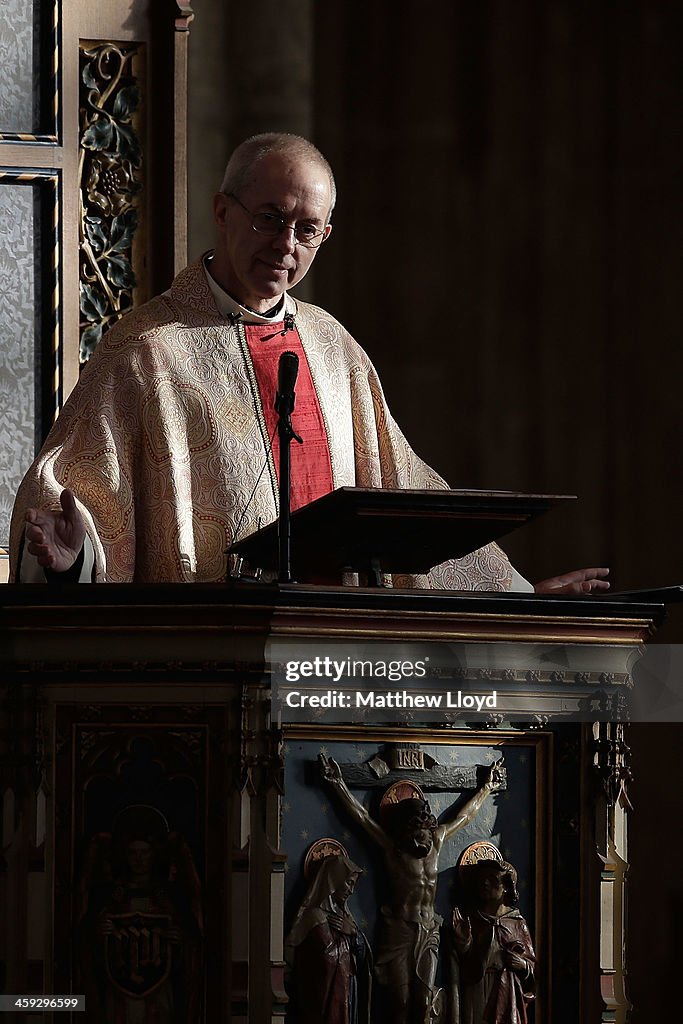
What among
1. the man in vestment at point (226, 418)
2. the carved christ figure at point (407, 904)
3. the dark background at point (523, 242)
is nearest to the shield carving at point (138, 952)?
the carved christ figure at point (407, 904)

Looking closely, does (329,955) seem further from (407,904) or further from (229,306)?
(229,306)

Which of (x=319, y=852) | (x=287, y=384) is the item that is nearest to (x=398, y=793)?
(x=319, y=852)

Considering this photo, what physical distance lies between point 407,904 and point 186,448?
1.14 meters

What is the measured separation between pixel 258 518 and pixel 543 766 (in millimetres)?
886

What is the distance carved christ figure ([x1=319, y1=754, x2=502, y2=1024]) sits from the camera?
268cm

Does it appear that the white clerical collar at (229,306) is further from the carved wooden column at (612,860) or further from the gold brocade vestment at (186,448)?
the carved wooden column at (612,860)

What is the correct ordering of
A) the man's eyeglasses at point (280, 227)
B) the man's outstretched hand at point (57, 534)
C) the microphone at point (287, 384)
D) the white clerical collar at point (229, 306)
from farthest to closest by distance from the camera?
the white clerical collar at point (229, 306) → the man's eyeglasses at point (280, 227) → the man's outstretched hand at point (57, 534) → the microphone at point (287, 384)

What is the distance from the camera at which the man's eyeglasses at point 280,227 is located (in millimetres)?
3547

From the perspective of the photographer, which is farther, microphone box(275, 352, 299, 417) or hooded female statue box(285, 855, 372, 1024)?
microphone box(275, 352, 299, 417)

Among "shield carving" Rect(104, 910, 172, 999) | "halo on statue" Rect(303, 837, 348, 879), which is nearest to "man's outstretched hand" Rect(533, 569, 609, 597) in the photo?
"halo on statue" Rect(303, 837, 348, 879)

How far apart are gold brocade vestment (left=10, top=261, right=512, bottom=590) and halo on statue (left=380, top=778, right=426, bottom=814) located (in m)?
0.72

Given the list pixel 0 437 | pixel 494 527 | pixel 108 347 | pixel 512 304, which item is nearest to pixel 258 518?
pixel 108 347

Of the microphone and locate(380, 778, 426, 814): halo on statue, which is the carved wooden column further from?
the microphone

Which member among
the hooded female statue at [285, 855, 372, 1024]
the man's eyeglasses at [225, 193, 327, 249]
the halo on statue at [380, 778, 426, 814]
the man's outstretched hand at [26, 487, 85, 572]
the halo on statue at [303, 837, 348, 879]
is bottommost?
the hooded female statue at [285, 855, 372, 1024]
